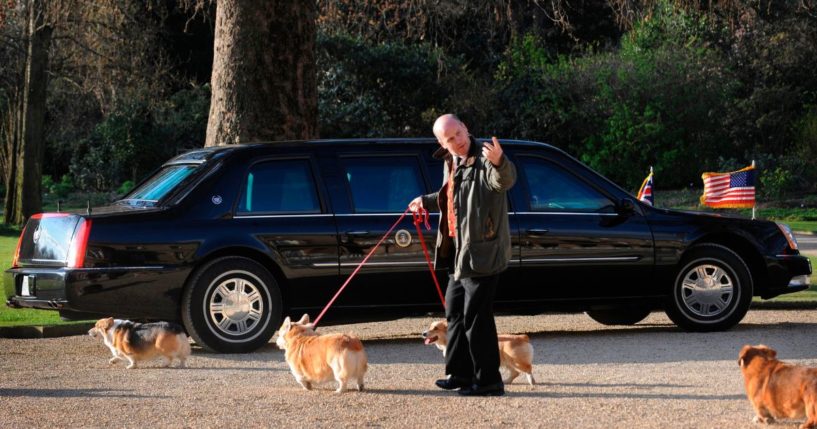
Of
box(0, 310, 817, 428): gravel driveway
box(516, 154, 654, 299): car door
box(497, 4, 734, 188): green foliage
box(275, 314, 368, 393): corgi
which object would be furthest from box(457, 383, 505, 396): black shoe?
box(497, 4, 734, 188): green foliage

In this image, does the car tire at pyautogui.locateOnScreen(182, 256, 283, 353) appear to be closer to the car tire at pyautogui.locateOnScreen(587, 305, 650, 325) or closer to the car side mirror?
the car side mirror

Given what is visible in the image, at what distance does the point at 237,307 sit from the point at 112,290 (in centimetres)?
98

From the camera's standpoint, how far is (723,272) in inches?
464

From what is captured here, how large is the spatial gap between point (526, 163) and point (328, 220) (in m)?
1.83

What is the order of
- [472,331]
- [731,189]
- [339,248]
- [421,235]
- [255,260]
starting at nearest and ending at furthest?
[472,331] → [421,235] → [255,260] → [339,248] → [731,189]

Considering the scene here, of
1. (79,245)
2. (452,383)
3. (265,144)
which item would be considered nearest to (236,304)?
(79,245)

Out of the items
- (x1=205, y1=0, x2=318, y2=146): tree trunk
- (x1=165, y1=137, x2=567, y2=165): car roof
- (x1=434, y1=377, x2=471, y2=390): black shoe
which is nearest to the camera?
(x1=434, y1=377, x2=471, y2=390): black shoe

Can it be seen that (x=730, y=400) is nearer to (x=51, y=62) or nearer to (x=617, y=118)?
(x=51, y=62)

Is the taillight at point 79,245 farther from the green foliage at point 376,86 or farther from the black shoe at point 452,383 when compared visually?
the green foliage at point 376,86

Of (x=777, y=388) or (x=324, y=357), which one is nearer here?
(x=777, y=388)

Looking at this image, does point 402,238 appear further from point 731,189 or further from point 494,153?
point 731,189

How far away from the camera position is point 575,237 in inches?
444

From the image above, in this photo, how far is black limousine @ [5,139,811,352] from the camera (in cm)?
1034

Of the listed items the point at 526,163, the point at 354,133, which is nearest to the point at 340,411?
the point at 526,163
